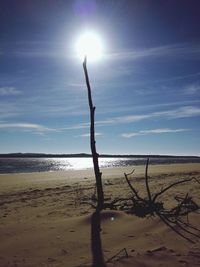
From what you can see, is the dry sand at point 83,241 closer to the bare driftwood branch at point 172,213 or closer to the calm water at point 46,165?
the bare driftwood branch at point 172,213

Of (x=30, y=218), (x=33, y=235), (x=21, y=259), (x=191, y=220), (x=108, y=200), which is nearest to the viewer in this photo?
(x=21, y=259)

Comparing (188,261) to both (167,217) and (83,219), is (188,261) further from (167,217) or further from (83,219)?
(83,219)

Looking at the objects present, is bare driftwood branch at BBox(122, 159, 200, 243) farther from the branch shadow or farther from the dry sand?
the branch shadow

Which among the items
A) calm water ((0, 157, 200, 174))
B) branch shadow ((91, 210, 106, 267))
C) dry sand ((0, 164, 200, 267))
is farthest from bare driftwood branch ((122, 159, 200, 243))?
calm water ((0, 157, 200, 174))

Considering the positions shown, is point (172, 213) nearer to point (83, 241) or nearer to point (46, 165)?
point (83, 241)

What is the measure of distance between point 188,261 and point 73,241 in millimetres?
2557

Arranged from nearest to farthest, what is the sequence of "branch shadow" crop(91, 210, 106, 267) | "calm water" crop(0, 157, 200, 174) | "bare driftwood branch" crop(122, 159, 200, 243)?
"branch shadow" crop(91, 210, 106, 267), "bare driftwood branch" crop(122, 159, 200, 243), "calm water" crop(0, 157, 200, 174)

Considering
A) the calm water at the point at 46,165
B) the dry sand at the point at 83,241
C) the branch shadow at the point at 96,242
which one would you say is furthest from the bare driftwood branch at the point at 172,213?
the calm water at the point at 46,165

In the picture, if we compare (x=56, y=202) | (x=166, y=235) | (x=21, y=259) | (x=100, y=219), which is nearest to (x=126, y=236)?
(x=166, y=235)

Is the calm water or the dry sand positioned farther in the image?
the calm water

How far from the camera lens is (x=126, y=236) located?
25.1ft

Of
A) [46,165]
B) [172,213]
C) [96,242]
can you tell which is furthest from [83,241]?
[46,165]

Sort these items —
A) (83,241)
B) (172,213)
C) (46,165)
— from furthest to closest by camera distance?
1. (46,165)
2. (172,213)
3. (83,241)

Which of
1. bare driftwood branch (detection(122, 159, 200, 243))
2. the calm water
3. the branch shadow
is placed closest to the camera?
the branch shadow
